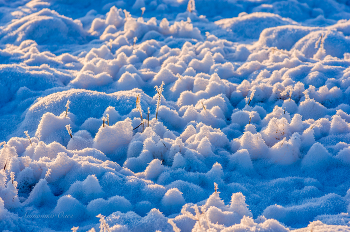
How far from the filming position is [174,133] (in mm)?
2262

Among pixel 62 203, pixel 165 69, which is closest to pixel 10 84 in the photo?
pixel 165 69

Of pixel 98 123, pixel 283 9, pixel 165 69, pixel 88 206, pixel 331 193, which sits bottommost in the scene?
pixel 88 206

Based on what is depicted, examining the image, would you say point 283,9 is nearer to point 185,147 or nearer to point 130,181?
point 185,147

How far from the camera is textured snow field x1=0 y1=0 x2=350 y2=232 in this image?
4.79 ft

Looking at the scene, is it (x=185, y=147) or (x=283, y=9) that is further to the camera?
(x=283, y=9)

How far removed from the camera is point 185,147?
6.31ft

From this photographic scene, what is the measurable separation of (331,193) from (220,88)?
143 cm

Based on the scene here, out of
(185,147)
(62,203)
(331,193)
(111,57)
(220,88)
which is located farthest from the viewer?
(111,57)

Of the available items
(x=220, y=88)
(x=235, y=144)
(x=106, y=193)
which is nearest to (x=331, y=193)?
(x=235, y=144)

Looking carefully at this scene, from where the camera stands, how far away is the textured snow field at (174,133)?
146 cm

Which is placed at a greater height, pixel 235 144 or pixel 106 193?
pixel 235 144

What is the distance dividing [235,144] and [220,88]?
85 centimetres

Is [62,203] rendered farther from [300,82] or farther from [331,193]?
[300,82]

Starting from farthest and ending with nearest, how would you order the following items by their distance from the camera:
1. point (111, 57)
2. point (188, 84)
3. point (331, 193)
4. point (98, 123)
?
point (111, 57) < point (188, 84) < point (98, 123) < point (331, 193)
